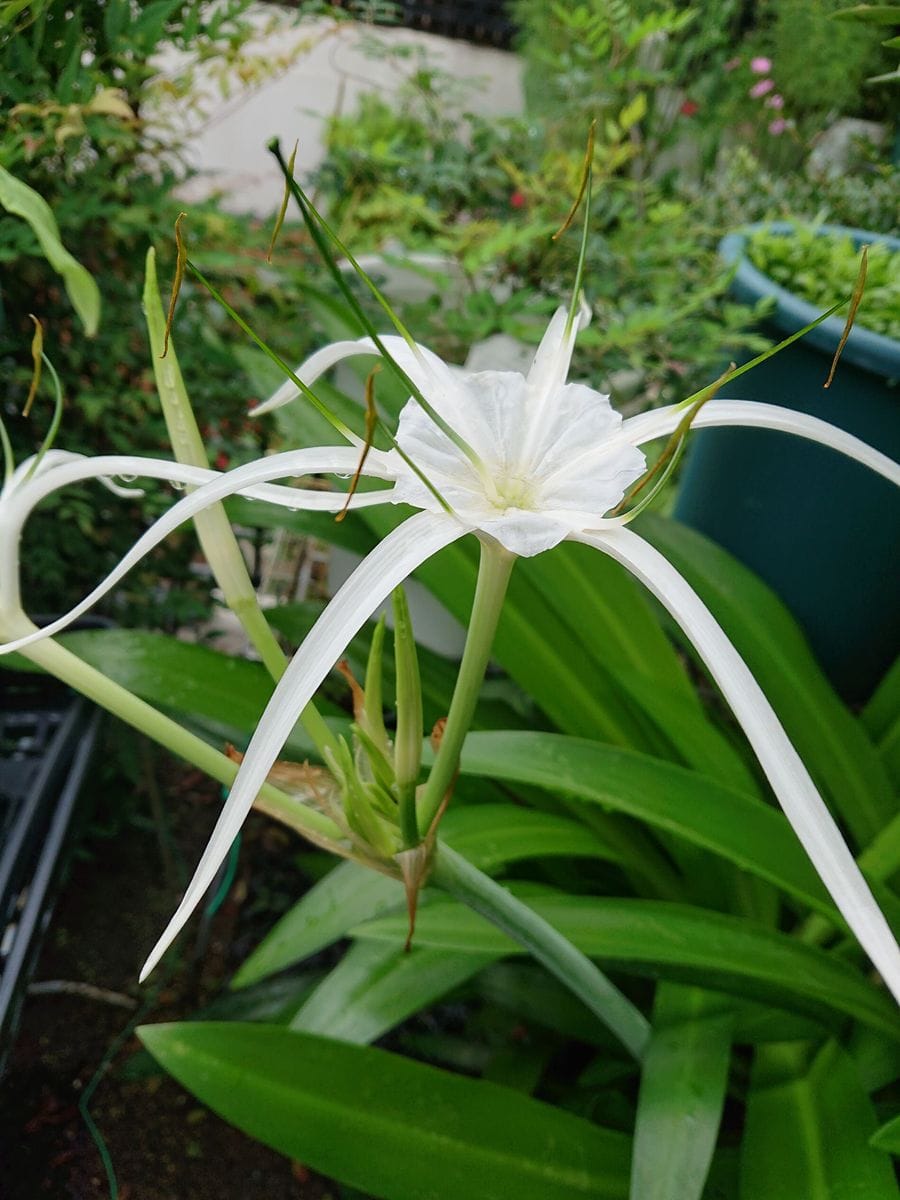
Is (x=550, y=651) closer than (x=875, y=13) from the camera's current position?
No

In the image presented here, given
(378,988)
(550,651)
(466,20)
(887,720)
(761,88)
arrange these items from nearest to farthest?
(378,988)
(550,651)
(887,720)
(761,88)
(466,20)

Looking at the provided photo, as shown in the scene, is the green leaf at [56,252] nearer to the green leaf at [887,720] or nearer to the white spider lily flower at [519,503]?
the white spider lily flower at [519,503]

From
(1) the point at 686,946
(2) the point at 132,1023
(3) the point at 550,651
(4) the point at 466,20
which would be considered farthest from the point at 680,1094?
(4) the point at 466,20

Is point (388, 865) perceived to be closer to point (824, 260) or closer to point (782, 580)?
point (782, 580)

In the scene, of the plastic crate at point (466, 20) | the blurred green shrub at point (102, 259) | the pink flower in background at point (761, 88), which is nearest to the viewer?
the blurred green shrub at point (102, 259)

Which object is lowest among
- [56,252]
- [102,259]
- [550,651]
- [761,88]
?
[56,252]

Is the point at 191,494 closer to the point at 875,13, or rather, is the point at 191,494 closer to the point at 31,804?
the point at 875,13

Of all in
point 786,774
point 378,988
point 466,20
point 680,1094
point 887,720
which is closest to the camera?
point 786,774

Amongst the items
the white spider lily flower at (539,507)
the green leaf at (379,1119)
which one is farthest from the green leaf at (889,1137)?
the white spider lily flower at (539,507)
